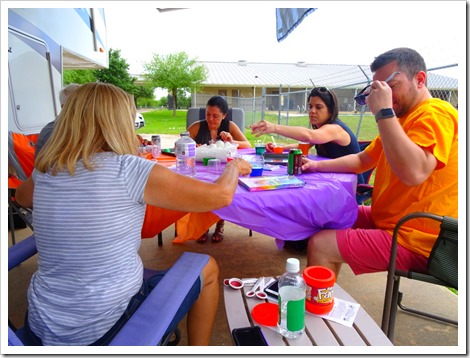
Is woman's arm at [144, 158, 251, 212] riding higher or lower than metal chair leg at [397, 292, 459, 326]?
higher

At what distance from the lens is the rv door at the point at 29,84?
345 centimetres

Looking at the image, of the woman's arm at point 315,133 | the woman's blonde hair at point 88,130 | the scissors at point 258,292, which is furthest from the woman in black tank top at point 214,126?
the woman's blonde hair at point 88,130

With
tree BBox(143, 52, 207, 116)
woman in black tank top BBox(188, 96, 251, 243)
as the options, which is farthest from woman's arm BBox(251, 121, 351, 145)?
tree BBox(143, 52, 207, 116)

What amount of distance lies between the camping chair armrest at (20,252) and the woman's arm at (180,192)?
0.65m

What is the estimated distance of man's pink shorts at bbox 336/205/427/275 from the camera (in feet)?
5.12

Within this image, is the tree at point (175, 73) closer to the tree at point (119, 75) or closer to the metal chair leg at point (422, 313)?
the tree at point (119, 75)

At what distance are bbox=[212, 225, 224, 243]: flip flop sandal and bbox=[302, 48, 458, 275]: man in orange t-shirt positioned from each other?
160 centimetres

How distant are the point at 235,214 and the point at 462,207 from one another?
100 centimetres

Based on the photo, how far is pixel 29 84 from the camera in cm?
395

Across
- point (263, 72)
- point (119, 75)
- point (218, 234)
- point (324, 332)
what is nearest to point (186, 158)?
point (324, 332)

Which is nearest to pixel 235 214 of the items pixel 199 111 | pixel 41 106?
pixel 199 111

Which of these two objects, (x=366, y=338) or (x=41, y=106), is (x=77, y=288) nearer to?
(x=366, y=338)

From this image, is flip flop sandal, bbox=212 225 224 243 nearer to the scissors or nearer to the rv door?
the scissors

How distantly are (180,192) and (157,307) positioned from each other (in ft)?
1.23
